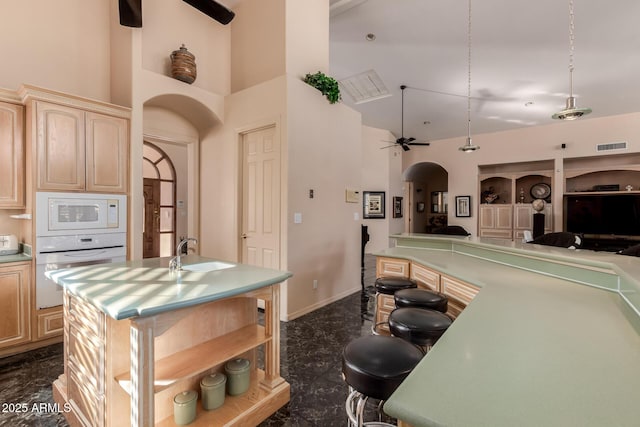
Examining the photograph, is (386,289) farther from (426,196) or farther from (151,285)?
(426,196)

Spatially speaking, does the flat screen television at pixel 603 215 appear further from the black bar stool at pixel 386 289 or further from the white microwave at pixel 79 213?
the white microwave at pixel 79 213

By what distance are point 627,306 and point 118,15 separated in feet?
16.7

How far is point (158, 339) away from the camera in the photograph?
63.6 inches

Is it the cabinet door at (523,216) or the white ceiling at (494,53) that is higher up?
the white ceiling at (494,53)

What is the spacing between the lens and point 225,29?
4242mm

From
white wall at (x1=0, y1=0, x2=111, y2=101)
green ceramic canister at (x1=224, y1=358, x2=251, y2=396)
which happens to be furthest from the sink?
white wall at (x1=0, y1=0, x2=111, y2=101)

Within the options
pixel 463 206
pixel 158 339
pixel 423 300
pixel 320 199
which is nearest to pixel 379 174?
pixel 463 206

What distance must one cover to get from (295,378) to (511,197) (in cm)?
764

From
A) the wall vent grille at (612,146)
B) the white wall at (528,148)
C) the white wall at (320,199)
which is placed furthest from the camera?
the white wall at (528,148)

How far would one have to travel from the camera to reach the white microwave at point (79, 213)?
266 cm

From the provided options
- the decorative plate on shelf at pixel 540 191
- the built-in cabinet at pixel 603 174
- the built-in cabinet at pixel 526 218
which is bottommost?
the built-in cabinet at pixel 526 218

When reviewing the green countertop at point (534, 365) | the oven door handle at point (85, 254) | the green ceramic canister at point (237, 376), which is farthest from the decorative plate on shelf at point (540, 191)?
the oven door handle at point (85, 254)

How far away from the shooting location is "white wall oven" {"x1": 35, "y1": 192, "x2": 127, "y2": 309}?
2.67m

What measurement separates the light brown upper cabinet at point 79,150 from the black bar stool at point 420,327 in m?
3.13
